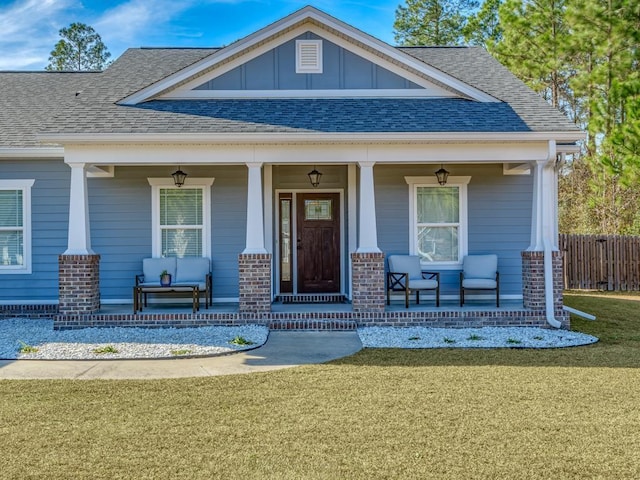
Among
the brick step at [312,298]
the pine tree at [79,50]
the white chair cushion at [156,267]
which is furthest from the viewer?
the pine tree at [79,50]

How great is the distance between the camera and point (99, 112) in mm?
9656

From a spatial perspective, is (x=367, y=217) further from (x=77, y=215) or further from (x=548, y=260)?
(x=77, y=215)

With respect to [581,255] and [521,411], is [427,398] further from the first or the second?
[581,255]

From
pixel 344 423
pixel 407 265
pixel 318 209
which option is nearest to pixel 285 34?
pixel 318 209

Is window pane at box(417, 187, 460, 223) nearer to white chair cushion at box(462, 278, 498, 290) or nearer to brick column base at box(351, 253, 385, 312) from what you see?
white chair cushion at box(462, 278, 498, 290)

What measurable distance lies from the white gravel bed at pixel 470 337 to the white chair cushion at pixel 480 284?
1.11 m

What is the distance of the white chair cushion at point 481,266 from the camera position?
10336 millimetres

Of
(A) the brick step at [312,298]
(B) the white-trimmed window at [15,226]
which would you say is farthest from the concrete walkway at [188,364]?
(B) the white-trimmed window at [15,226]

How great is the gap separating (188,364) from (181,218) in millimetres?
4311

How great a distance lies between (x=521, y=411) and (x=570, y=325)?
537 cm

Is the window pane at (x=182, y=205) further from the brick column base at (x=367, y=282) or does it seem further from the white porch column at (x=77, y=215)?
the brick column base at (x=367, y=282)

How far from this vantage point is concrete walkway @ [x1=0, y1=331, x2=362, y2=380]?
21.0 ft

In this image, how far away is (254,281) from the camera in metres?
9.06

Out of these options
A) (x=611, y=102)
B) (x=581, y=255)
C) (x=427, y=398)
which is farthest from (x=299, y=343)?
(x=611, y=102)
